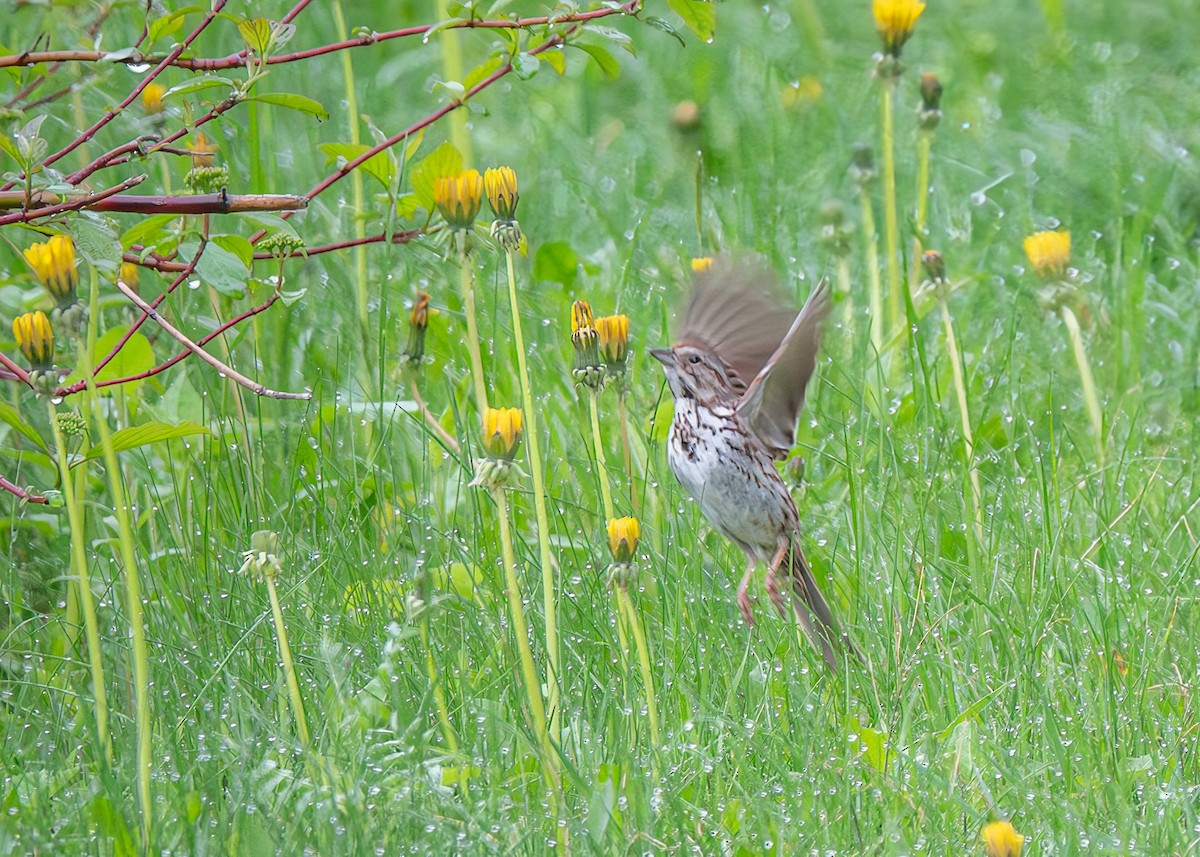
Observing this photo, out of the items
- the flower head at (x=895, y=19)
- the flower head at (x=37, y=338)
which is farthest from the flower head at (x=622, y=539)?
the flower head at (x=895, y=19)

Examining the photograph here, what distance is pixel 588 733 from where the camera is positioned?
280cm

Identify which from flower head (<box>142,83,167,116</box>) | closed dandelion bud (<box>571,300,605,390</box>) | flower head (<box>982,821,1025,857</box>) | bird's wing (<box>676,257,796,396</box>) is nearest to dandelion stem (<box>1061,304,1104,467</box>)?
bird's wing (<box>676,257,796,396</box>)

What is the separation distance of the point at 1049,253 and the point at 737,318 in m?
0.84

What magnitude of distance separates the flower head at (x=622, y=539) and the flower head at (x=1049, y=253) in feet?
5.95

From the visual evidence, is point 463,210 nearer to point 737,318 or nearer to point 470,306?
point 470,306

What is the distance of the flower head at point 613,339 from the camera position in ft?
9.10

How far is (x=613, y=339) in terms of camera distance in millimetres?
2799

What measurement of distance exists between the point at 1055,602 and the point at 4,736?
201 centimetres

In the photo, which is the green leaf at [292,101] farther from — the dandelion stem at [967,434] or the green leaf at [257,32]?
the dandelion stem at [967,434]

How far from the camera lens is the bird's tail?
3.11 m

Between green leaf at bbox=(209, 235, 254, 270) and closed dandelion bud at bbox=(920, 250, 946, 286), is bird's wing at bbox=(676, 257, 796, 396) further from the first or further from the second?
green leaf at bbox=(209, 235, 254, 270)

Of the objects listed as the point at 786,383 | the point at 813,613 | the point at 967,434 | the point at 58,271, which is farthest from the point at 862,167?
the point at 58,271

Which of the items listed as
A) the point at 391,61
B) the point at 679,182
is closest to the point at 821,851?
the point at 679,182

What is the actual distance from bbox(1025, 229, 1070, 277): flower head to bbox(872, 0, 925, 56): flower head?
0.65 m
